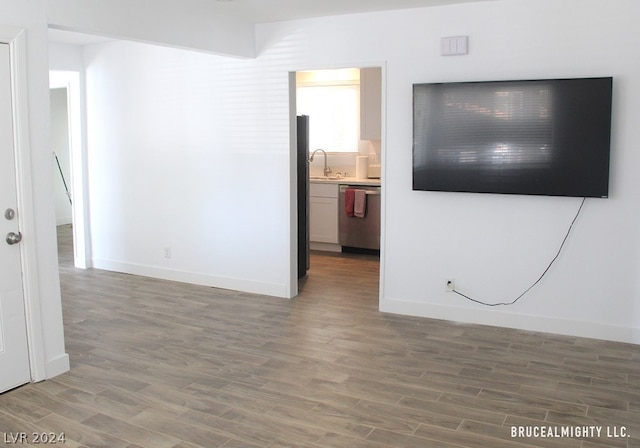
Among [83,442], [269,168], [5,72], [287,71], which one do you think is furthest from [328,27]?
[83,442]

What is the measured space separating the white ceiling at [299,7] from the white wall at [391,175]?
0.11 meters

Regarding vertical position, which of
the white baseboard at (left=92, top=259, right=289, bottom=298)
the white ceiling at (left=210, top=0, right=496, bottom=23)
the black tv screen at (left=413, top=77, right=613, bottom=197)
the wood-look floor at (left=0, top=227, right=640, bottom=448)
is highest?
the white ceiling at (left=210, top=0, right=496, bottom=23)

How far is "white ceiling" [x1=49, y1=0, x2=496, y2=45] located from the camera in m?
4.58

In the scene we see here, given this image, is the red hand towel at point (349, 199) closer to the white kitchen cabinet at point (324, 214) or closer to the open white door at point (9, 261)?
the white kitchen cabinet at point (324, 214)

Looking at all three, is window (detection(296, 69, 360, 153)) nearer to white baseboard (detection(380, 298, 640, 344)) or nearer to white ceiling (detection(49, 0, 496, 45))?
white ceiling (detection(49, 0, 496, 45))

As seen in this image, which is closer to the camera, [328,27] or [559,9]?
[559,9]

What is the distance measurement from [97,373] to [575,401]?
291 cm

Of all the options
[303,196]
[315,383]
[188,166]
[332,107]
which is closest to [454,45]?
[303,196]

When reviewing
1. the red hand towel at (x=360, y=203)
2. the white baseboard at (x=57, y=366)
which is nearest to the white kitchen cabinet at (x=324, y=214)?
the red hand towel at (x=360, y=203)

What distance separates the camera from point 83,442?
2988 mm

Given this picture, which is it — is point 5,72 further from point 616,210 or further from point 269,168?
point 616,210

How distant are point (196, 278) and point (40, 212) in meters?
2.63

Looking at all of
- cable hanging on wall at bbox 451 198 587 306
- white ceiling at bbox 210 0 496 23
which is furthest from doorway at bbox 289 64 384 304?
cable hanging on wall at bbox 451 198 587 306

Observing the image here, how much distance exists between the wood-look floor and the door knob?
888mm
